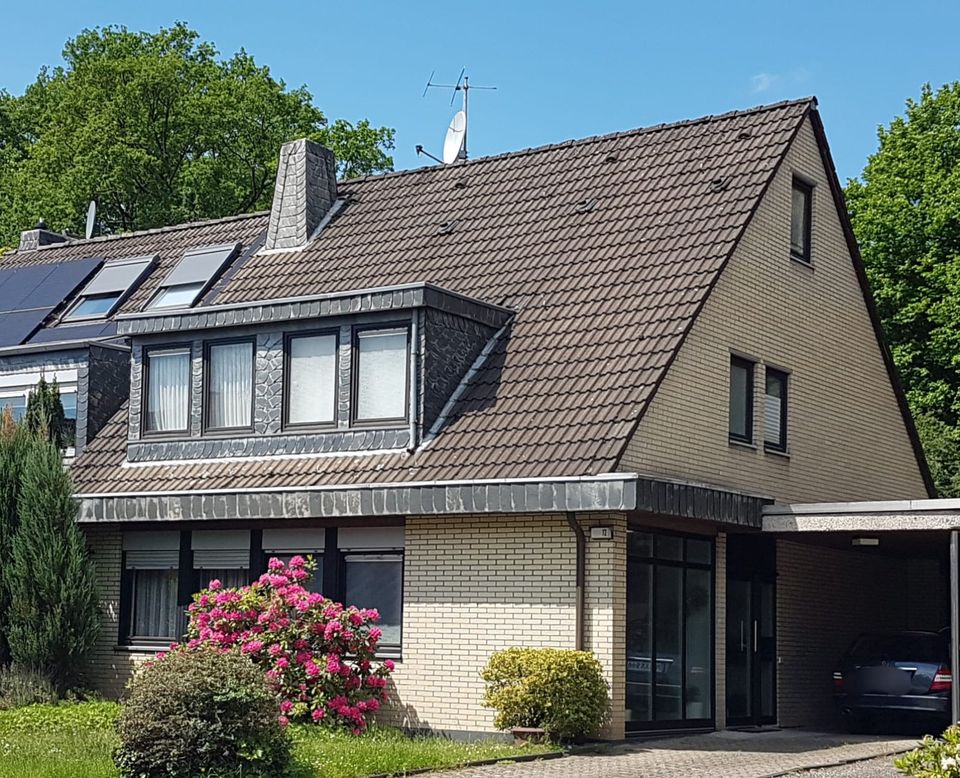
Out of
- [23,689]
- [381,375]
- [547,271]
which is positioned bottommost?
[23,689]

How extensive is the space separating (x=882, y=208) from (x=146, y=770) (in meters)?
30.7

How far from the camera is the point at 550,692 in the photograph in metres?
18.4

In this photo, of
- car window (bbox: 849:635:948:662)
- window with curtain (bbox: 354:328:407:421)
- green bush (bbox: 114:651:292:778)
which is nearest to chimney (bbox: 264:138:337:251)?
window with curtain (bbox: 354:328:407:421)

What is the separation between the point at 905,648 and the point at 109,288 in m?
14.5

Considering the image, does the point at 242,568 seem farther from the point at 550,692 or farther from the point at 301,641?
the point at 550,692

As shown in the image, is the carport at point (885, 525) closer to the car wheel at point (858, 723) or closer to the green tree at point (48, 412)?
the car wheel at point (858, 723)

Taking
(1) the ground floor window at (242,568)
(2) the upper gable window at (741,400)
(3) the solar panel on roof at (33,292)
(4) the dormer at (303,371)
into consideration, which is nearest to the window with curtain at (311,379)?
(4) the dormer at (303,371)

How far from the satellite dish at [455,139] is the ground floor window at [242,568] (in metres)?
9.59

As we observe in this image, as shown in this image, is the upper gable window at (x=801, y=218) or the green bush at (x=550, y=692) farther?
the upper gable window at (x=801, y=218)

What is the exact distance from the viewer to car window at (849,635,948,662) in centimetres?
2177

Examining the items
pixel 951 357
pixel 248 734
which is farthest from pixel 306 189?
pixel 951 357

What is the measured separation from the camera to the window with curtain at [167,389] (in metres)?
23.3

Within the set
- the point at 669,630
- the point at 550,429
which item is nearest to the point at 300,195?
the point at 550,429

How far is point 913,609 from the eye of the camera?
27.2m
